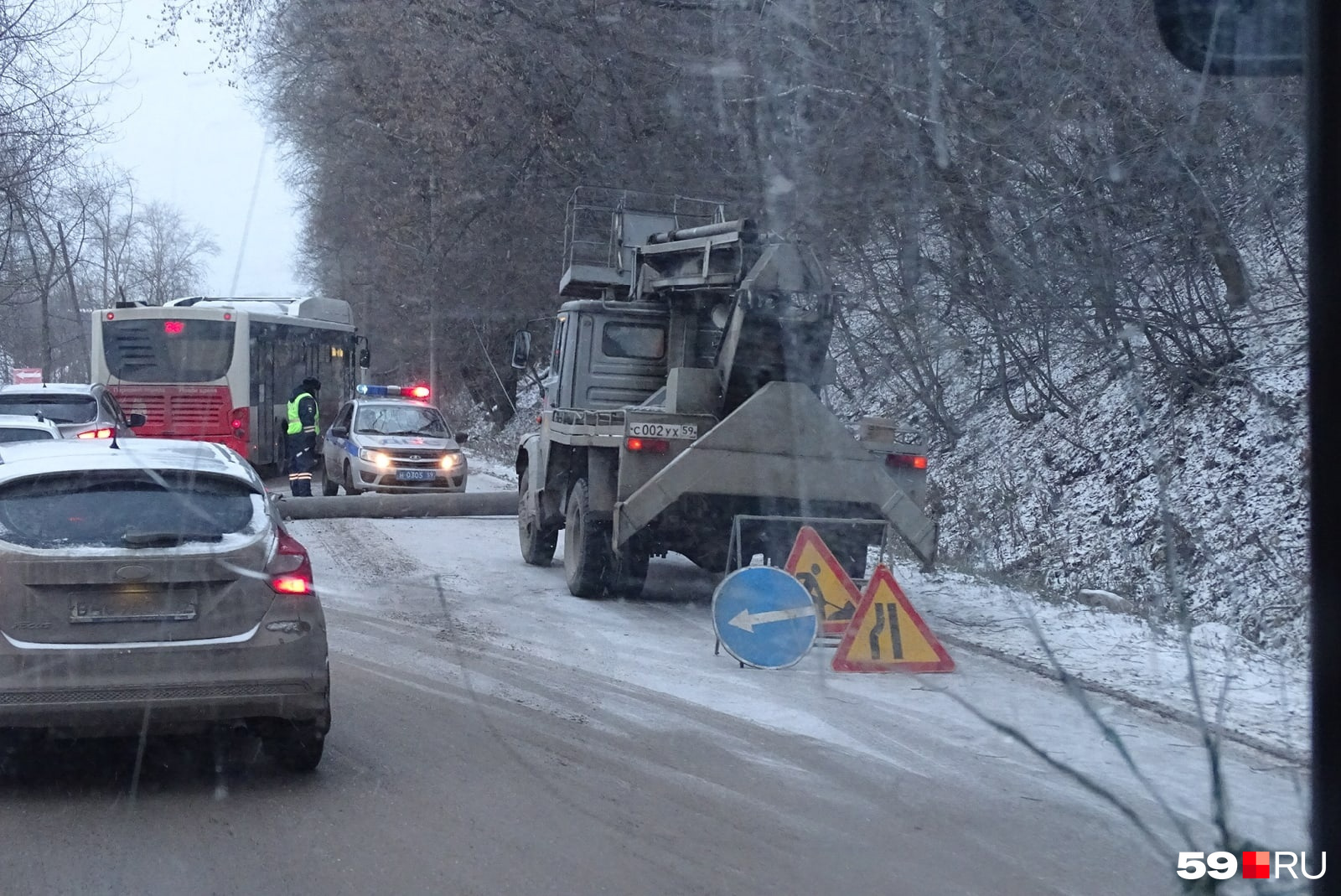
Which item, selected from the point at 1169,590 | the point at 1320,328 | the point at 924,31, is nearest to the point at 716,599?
the point at 1169,590

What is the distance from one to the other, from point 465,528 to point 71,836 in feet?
42.1

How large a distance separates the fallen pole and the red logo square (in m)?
14.2

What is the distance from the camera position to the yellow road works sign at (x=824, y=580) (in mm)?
9680

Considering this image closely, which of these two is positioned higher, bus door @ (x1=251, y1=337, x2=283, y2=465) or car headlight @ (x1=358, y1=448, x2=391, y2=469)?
bus door @ (x1=251, y1=337, x2=283, y2=465)

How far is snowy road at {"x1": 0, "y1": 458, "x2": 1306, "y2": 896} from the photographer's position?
511 cm

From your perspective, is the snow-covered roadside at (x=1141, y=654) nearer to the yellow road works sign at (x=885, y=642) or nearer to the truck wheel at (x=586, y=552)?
the yellow road works sign at (x=885, y=642)

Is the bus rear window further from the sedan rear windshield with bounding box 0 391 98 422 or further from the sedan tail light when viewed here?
the sedan tail light

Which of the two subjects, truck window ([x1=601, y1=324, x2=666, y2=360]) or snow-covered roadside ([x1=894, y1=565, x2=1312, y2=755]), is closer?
snow-covered roadside ([x1=894, y1=565, x2=1312, y2=755])

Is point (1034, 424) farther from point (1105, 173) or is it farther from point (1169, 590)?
point (1169, 590)

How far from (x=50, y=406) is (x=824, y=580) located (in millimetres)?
12637

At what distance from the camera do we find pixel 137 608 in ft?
19.2
